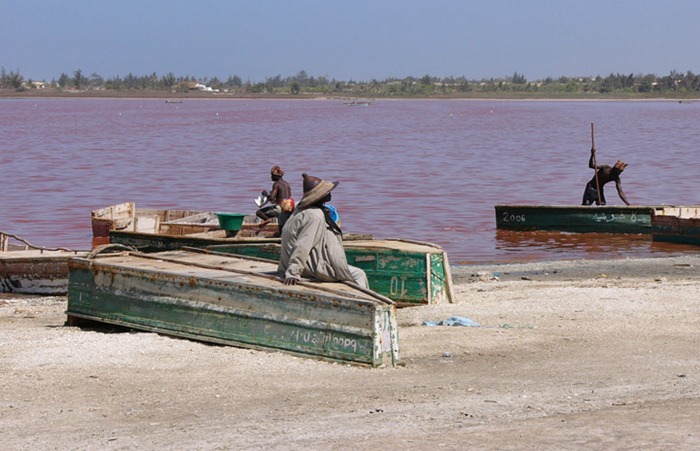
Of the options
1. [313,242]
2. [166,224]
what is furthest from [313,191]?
[166,224]

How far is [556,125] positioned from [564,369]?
8811 centimetres

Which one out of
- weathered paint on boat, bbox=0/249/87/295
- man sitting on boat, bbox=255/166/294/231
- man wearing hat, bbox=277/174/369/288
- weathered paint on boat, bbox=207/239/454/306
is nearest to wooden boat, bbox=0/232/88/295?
weathered paint on boat, bbox=0/249/87/295

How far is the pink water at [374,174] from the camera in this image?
86.5 feet

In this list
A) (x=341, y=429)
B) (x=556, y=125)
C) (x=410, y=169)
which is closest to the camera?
(x=341, y=429)

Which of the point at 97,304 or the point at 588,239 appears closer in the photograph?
the point at 97,304

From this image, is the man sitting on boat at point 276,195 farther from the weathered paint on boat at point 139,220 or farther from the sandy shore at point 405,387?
the sandy shore at point 405,387

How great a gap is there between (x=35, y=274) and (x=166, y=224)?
4.06 m

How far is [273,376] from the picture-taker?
1005 cm

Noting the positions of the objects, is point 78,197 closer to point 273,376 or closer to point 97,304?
point 97,304

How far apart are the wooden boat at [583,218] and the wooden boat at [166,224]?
6.86 meters

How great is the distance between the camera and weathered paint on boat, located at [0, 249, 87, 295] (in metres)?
17.1

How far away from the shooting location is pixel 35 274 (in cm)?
1714

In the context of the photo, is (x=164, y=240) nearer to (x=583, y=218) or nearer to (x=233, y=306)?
(x=233, y=306)

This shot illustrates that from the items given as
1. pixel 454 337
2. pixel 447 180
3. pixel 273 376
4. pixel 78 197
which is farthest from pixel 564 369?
pixel 447 180
